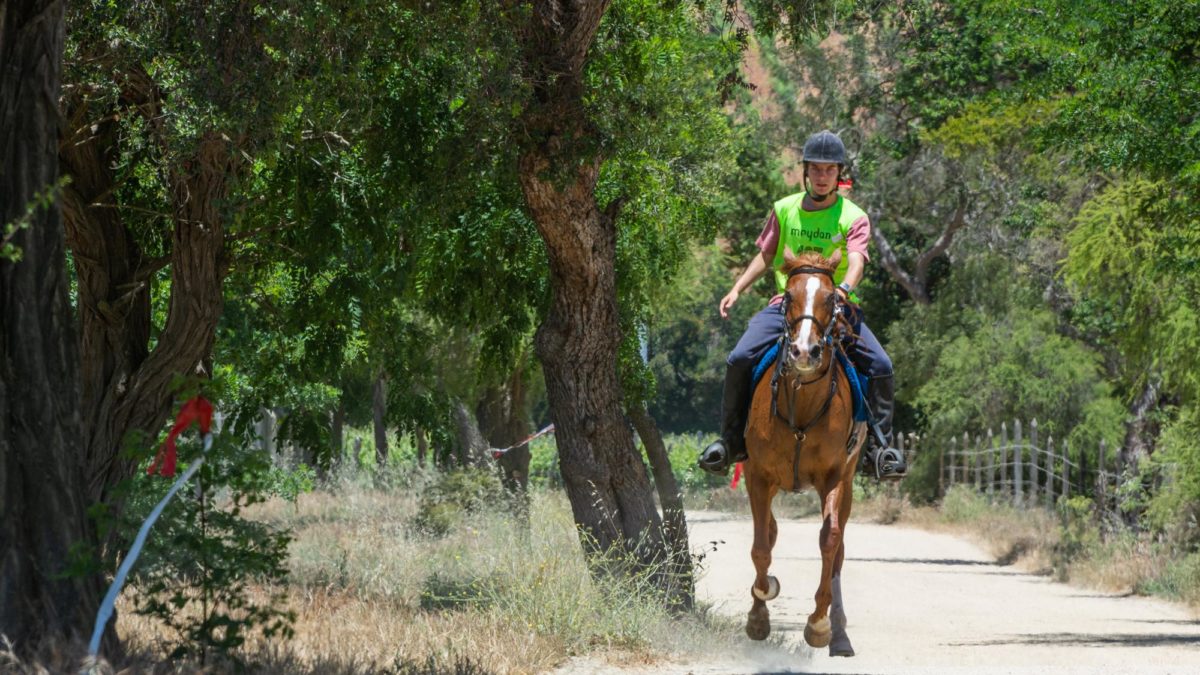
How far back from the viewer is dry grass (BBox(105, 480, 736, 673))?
1109 centimetres

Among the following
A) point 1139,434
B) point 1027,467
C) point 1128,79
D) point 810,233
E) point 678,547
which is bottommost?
point 678,547

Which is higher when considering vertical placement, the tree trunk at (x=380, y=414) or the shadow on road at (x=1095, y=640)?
the tree trunk at (x=380, y=414)

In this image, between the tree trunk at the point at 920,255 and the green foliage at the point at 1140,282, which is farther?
the tree trunk at the point at 920,255

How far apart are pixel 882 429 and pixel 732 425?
1150 mm

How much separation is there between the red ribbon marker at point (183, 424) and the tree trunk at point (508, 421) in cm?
2104

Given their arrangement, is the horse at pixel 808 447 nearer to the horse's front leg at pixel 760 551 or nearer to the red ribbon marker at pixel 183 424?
the horse's front leg at pixel 760 551

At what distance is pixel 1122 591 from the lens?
2572 centimetres

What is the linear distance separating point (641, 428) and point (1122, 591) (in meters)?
9.34

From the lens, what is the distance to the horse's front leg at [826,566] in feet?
39.0

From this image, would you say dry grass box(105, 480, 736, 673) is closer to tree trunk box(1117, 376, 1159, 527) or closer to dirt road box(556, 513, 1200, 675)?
dirt road box(556, 513, 1200, 675)

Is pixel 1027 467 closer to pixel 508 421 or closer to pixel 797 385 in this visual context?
pixel 508 421

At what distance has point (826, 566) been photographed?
39.6 feet

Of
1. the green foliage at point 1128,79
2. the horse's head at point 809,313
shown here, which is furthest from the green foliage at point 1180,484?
the horse's head at point 809,313

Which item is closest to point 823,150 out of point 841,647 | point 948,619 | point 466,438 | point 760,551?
point 760,551
